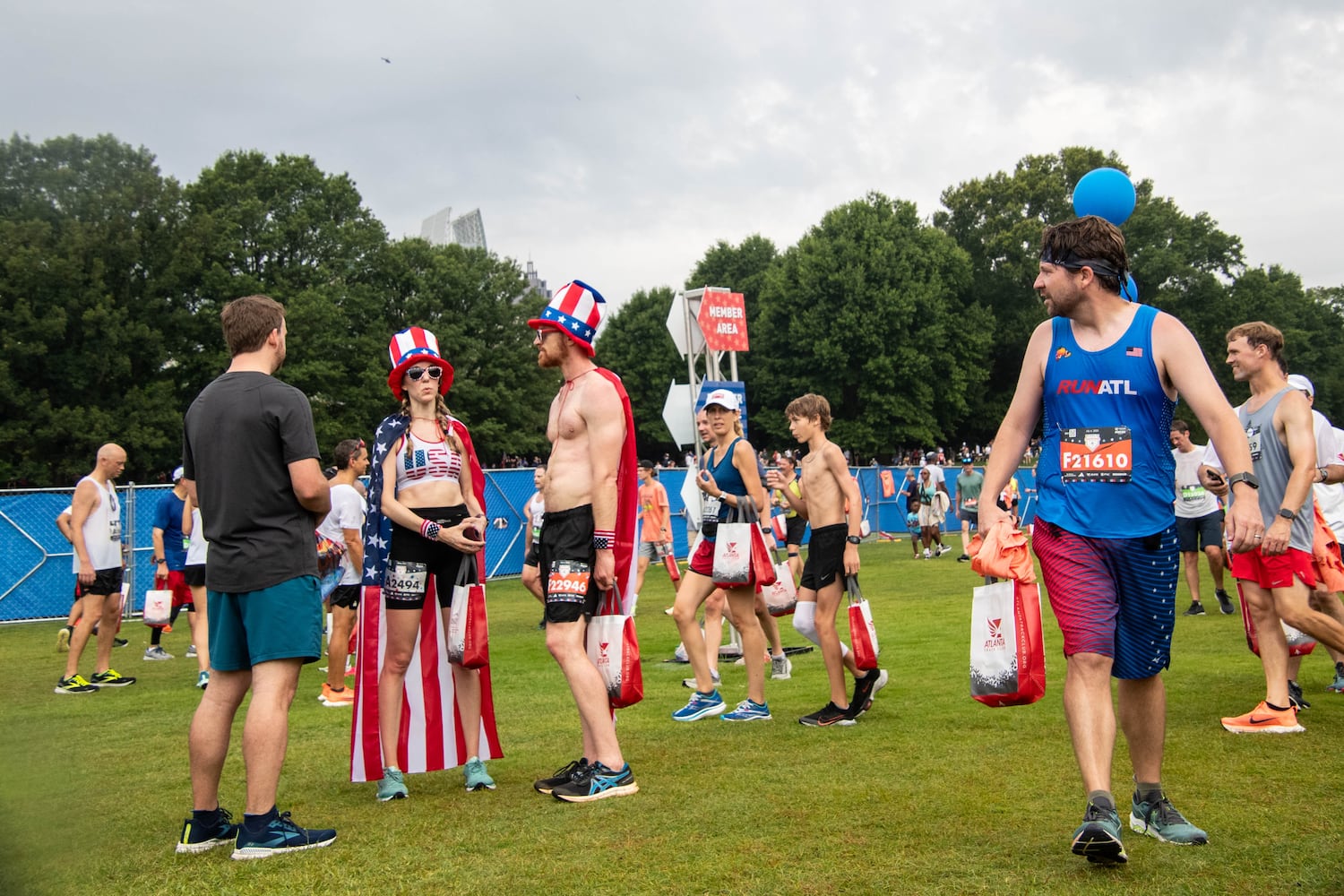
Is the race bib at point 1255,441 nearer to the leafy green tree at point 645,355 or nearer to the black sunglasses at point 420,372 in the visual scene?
the black sunglasses at point 420,372

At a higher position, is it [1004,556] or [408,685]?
[1004,556]

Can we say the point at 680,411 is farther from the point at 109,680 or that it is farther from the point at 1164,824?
the point at 1164,824

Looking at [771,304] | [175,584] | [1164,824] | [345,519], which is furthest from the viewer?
[771,304]

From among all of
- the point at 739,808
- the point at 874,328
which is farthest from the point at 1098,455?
the point at 874,328

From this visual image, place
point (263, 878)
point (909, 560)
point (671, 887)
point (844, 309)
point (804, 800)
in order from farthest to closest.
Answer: point (844, 309) → point (909, 560) → point (804, 800) → point (263, 878) → point (671, 887)

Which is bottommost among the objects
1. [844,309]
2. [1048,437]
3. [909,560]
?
[909,560]

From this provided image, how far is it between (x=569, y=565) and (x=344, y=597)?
171 inches

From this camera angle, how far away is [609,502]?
211 inches

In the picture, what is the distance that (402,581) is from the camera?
18.2 ft

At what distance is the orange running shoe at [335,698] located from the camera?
890cm

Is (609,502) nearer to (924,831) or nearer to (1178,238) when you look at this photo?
(924,831)

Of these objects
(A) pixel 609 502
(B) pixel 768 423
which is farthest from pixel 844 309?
(A) pixel 609 502

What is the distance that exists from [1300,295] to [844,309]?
3919cm

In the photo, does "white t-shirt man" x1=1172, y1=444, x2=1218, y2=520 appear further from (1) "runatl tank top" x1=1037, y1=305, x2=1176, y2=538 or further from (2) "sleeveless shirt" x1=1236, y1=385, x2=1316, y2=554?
(1) "runatl tank top" x1=1037, y1=305, x2=1176, y2=538
